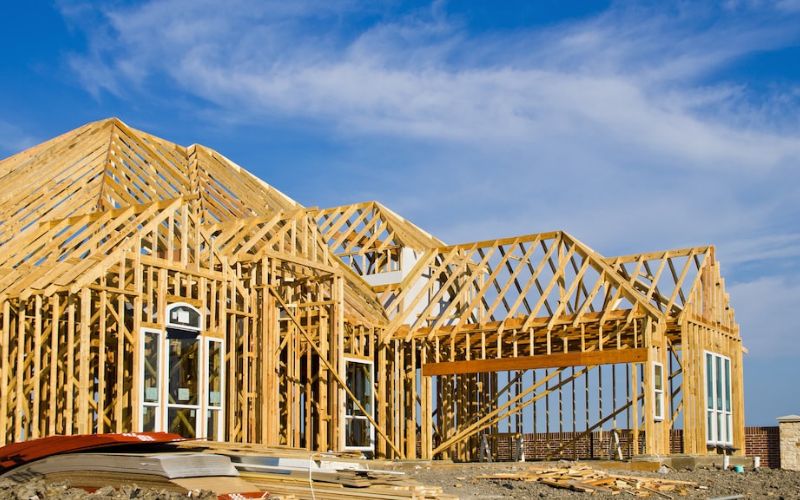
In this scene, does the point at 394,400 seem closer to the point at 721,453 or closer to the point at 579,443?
the point at 721,453

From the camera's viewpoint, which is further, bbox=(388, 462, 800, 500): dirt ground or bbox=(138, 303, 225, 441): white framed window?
bbox=(138, 303, 225, 441): white framed window

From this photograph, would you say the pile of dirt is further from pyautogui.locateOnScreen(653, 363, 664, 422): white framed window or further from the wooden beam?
pyautogui.locateOnScreen(653, 363, 664, 422): white framed window

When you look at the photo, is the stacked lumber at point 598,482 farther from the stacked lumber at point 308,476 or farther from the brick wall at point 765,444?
the brick wall at point 765,444

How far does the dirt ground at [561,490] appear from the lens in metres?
16.6

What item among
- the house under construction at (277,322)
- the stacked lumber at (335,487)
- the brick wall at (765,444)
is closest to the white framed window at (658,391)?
the house under construction at (277,322)

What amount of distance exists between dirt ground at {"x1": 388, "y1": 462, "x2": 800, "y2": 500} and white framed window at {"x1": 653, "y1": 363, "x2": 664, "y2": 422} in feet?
4.39

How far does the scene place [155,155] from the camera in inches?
1065

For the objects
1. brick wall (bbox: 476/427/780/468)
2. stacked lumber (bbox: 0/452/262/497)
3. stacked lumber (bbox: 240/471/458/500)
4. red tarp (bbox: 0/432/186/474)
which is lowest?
brick wall (bbox: 476/427/780/468)

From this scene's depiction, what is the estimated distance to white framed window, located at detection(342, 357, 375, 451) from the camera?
947 inches

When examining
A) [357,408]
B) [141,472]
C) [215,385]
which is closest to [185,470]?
[141,472]

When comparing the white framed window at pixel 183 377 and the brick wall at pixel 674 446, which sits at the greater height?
the white framed window at pixel 183 377

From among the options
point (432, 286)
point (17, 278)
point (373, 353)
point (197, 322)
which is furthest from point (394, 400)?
point (17, 278)

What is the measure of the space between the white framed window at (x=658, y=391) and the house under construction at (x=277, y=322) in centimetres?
4

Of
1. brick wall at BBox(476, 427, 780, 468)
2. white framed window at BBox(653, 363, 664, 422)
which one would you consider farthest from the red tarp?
brick wall at BBox(476, 427, 780, 468)
